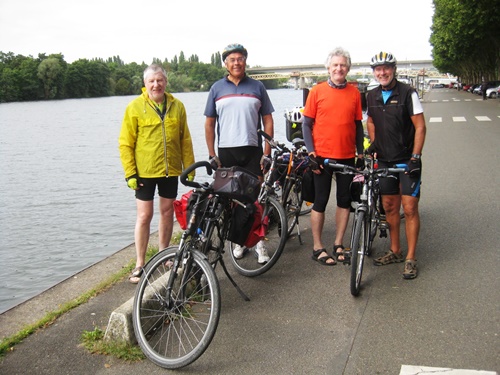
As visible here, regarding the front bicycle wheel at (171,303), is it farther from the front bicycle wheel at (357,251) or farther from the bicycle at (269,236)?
the front bicycle wheel at (357,251)

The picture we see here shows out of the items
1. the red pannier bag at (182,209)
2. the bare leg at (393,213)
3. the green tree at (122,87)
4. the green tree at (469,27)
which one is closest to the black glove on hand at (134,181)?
the red pannier bag at (182,209)

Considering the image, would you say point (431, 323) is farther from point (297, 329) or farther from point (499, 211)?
point (499, 211)

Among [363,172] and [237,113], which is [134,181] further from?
[363,172]

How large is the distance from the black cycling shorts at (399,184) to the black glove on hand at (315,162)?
59cm

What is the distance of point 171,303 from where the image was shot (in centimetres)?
426

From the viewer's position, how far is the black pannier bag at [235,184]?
175 inches

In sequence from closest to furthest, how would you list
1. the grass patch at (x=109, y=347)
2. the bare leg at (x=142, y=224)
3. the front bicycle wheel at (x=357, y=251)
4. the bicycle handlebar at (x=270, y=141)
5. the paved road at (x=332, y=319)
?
the paved road at (x=332, y=319) < the grass patch at (x=109, y=347) < the front bicycle wheel at (x=357, y=251) < the bare leg at (x=142, y=224) < the bicycle handlebar at (x=270, y=141)

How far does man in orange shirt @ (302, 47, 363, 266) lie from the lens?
18.1ft

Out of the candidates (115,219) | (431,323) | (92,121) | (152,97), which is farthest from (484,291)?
(92,121)

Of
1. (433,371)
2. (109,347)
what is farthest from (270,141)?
(433,371)

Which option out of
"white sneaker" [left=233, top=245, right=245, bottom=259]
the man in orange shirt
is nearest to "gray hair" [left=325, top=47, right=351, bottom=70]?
the man in orange shirt

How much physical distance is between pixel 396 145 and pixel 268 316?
82.1 inches

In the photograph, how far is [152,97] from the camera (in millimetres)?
5230

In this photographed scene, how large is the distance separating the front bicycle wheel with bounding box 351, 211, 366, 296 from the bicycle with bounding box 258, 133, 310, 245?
55.7 inches
